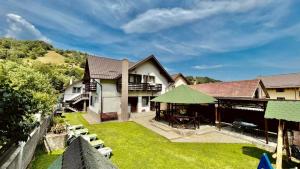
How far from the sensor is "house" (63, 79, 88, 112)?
100ft

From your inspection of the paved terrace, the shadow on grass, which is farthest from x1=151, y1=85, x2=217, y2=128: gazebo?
the shadow on grass

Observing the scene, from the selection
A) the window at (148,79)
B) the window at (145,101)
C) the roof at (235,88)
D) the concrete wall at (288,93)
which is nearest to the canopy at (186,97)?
the roof at (235,88)

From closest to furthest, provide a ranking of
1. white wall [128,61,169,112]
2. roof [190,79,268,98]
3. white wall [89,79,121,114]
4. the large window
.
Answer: roof [190,79,268,98]
white wall [89,79,121,114]
the large window
white wall [128,61,169,112]

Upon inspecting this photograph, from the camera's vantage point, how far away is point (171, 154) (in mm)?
10109

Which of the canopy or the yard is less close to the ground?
the canopy

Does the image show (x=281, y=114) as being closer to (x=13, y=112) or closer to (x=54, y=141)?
(x=13, y=112)

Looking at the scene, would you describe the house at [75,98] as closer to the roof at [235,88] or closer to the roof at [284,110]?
the roof at [235,88]

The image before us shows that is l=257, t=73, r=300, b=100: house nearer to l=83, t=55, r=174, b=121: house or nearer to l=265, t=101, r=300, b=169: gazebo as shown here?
l=83, t=55, r=174, b=121: house

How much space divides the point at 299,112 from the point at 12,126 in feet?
38.8

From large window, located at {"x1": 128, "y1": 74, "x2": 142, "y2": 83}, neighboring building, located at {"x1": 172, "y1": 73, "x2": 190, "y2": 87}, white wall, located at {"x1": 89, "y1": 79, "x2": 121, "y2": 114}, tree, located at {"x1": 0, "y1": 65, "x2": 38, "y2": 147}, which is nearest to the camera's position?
tree, located at {"x1": 0, "y1": 65, "x2": 38, "y2": 147}

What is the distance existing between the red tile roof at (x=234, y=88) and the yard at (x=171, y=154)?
896cm

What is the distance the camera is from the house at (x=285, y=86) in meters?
30.8

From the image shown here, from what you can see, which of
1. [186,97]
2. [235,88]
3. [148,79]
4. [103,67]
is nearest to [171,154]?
[186,97]

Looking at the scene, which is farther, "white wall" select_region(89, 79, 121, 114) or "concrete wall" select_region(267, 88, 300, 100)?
"concrete wall" select_region(267, 88, 300, 100)
